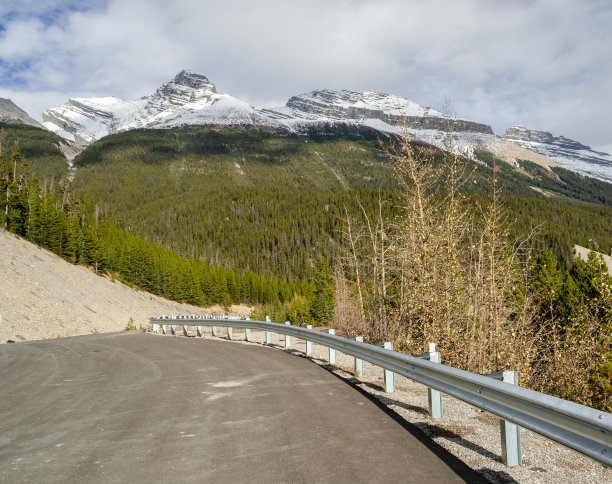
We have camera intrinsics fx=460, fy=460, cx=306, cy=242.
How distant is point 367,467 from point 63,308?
38.5 metres

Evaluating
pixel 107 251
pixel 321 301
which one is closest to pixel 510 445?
pixel 321 301

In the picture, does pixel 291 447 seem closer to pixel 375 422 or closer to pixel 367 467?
pixel 367 467

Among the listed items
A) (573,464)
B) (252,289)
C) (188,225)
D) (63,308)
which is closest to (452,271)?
(573,464)

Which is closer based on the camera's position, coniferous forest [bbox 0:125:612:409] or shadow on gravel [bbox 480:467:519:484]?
shadow on gravel [bbox 480:467:519:484]

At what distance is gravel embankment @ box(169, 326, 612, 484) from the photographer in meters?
3.88

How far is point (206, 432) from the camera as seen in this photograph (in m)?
5.11

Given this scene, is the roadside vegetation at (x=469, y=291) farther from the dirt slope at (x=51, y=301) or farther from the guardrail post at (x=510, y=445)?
the dirt slope at (x=51, y=301)

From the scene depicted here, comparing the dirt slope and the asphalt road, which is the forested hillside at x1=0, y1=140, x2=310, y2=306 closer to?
the dirt slope

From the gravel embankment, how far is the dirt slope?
81.4 feet

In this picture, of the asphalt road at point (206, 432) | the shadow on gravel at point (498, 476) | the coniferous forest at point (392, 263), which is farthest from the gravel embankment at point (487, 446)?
the coniferous forest at point (392, 263)

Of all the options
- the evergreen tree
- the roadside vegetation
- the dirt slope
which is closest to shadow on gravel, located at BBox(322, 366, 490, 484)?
the roadside vegetation

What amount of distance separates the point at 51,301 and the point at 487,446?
39.3 metres

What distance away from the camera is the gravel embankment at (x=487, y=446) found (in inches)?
153

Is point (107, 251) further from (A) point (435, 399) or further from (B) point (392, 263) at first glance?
(A) point (435, 399)
